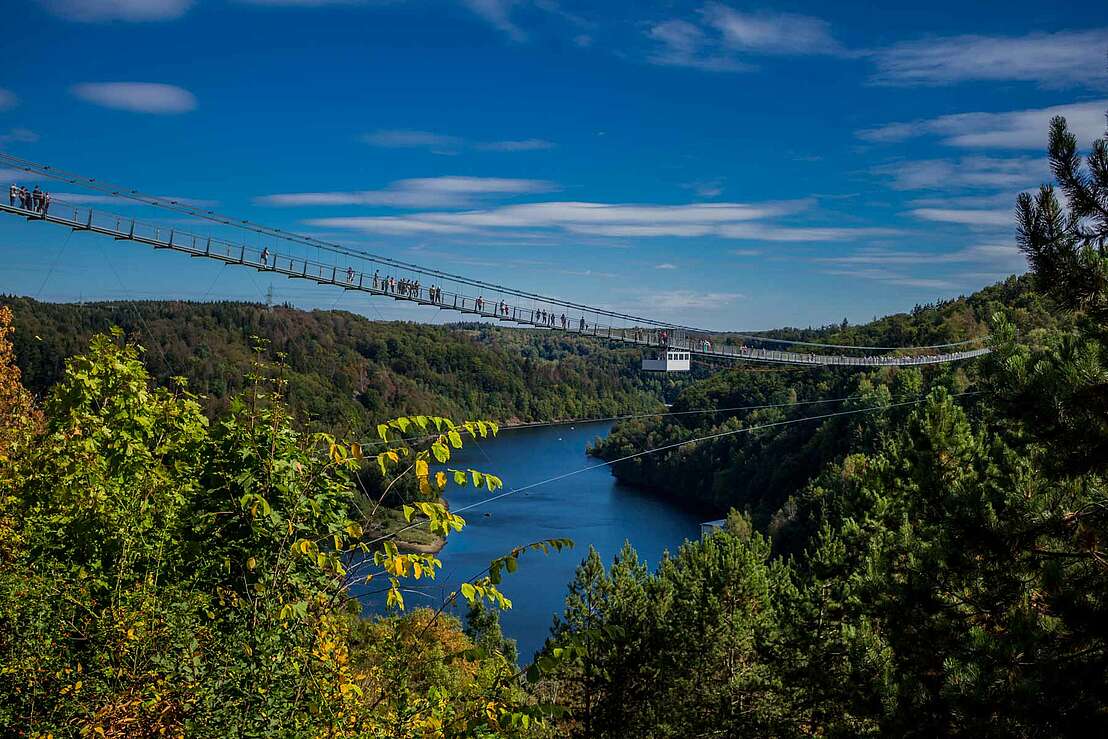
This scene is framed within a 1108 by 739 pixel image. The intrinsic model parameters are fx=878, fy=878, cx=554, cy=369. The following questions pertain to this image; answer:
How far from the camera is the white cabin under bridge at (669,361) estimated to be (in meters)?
19.7

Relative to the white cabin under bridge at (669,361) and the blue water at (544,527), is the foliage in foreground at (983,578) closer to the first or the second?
the white cabin under bridge at (669,361)

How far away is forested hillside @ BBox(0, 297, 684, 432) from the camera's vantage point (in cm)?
2561

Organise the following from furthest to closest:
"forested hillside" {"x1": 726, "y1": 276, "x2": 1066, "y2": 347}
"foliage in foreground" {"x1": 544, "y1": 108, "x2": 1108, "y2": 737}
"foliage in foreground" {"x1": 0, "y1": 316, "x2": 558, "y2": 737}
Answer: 1. "forested hillside" {"x1": 726, "y1": 276, "x2": 1066, "y2": 347}
2. "foliage in foreground" {"x1": 544, "y1": 108, "x2": 1108, "y2": 737}
3. "foliage in foreground" {"x1": 0, "y1": 316, "x2": 558, "y2": 737}

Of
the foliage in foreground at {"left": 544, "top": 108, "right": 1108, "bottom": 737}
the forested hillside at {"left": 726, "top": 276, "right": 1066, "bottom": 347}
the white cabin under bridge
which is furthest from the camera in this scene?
the forested hillside at {"left": 726, "top": 276, "right": 1066, "bottom": 347}

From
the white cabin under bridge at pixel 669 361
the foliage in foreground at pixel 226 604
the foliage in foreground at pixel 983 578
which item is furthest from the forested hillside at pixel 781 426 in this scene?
the foliage in foreground at pixel 226 604

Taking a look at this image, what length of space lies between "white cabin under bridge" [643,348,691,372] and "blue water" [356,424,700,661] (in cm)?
652

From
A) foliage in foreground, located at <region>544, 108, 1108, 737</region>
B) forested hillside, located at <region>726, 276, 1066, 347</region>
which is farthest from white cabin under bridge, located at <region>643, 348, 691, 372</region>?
forested hillside, located at <region>726, 276, 1066, 347</region>

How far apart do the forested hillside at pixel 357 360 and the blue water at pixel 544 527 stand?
6.05 metres

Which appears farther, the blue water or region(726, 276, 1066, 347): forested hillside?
region(726, 276, 1066, 347): forested hillside

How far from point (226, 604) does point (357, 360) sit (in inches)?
2035

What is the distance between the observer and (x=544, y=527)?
146 feet

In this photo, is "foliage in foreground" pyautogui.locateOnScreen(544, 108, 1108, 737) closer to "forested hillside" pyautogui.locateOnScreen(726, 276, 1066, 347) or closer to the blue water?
the blue water

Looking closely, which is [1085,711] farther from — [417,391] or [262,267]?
[417,391]

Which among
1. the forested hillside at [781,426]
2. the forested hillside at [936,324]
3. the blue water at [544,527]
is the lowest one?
the blue water at [544,527]
